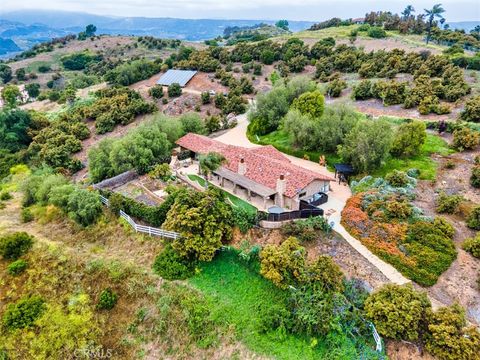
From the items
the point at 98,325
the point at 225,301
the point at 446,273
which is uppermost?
the point at 446,273

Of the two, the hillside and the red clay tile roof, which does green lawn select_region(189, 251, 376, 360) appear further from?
the red clay tile roof

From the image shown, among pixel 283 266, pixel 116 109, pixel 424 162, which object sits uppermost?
pixel 424 162

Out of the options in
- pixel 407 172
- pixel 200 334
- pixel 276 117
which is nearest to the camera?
pixel 200 334

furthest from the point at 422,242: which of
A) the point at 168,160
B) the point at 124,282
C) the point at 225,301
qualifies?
the point at 168,160

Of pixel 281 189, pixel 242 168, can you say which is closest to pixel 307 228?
pixel 281 189

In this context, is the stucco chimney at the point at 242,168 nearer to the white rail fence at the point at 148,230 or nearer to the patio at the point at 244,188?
the patio at the point at 244,188

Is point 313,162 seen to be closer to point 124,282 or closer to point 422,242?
point 422,242

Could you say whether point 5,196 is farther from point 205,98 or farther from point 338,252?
point 338,252
